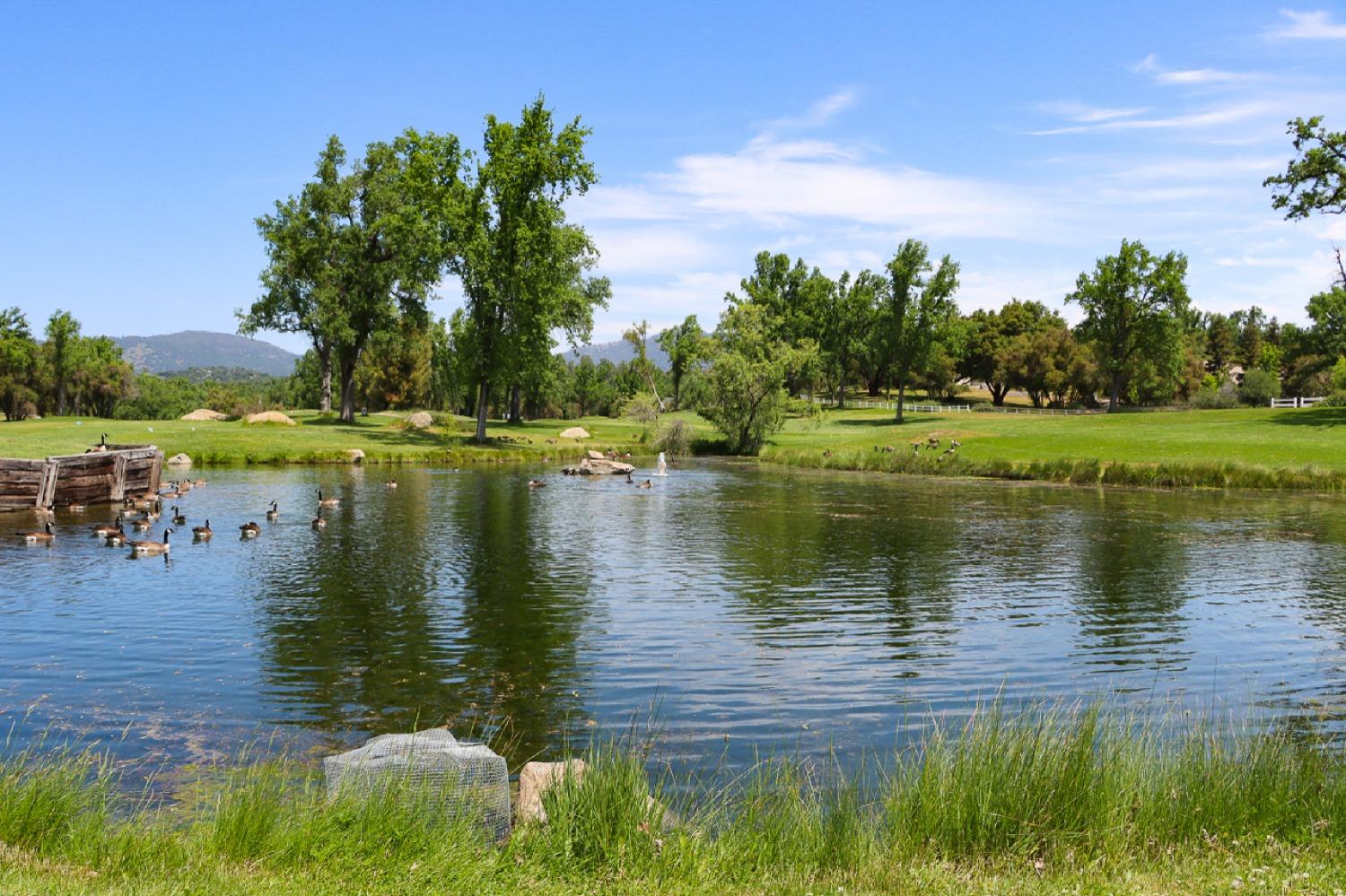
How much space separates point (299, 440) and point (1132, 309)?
84.3 meters

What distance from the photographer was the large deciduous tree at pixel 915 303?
95.1m

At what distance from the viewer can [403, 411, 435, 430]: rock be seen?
8306cm

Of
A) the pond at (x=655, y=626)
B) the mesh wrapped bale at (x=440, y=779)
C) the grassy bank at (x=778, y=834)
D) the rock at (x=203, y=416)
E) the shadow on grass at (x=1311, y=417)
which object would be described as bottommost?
the pond at (x=655, y=626)

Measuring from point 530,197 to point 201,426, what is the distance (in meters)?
29.4

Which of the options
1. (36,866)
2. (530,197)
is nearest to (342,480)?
(530,197)

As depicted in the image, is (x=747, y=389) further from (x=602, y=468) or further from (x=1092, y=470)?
(x=1092, y=470)

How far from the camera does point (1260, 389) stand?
105 metres

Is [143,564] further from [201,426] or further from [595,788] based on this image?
[201,426]

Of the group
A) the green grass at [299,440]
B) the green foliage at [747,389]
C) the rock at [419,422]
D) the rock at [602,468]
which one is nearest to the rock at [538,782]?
the green grass at [299,440]

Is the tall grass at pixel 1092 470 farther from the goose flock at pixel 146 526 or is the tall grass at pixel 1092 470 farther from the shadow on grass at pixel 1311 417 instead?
the goose flock at pixel 146 526

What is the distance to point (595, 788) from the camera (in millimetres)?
8828

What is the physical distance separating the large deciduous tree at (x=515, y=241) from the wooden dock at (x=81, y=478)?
32.2 metres

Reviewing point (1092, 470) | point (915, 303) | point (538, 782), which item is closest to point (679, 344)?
point (915, 303)

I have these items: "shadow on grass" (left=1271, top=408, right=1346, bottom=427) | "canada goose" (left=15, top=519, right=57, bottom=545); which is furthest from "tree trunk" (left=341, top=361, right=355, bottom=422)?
"shadow on grass" (left=1271, top=408, right=1346, bottom=427)
